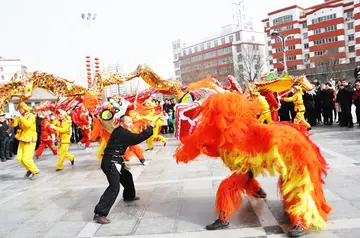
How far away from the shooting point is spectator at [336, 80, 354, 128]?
11.3 m

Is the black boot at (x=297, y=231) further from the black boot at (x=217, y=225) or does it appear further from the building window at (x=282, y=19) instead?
the building window at (x=282, y=19)

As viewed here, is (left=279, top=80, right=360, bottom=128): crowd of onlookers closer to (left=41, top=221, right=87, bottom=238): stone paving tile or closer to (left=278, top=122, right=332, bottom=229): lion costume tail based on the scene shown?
(left=278, top=122, right=332, bottom=229): lion costume tail

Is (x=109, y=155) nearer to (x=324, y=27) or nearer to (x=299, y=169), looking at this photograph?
(x=299, y=169)

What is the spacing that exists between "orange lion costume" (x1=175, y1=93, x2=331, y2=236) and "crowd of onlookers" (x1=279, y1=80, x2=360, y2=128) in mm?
8360

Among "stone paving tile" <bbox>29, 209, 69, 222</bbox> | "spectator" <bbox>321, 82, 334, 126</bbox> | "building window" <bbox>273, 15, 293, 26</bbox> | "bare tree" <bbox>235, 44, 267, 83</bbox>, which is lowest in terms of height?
"stone paving tile" <bbox>29, 209, 69, 222</bbox>

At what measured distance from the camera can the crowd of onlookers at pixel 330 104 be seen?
11.3 metres

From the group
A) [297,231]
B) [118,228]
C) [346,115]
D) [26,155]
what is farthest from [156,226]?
[346,115]

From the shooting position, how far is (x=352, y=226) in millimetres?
3506

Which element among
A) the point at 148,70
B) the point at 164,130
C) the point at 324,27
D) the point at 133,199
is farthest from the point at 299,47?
the point at 133,199

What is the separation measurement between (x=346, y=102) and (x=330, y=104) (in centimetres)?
116

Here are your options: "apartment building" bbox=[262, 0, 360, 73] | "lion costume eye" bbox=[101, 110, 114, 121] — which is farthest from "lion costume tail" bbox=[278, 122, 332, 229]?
"apartment building" bbox=[262, 0, 360, 73]

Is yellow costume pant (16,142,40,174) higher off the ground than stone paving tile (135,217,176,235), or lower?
higher

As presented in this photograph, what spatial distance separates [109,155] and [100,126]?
324 cm

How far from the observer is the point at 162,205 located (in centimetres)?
482
